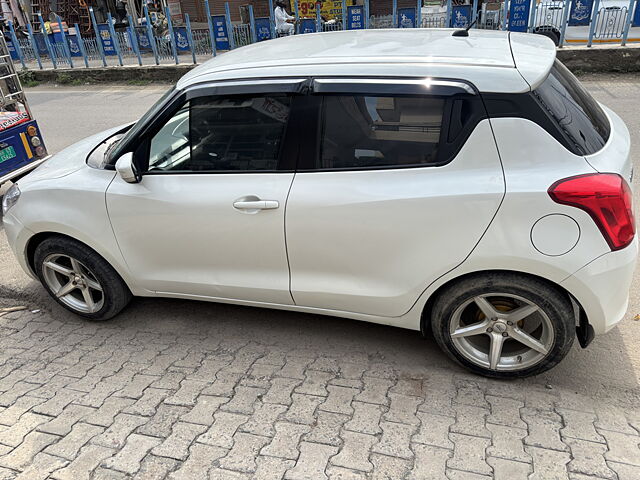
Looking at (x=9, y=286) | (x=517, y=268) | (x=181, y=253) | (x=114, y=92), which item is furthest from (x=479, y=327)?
(x=114, y=92)

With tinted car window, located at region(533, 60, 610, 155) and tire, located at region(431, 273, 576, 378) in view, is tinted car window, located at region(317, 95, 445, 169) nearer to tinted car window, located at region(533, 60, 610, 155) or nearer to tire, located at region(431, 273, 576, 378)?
tinted car window, located at region(533, 60, 610, 155)

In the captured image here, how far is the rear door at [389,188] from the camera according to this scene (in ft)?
7.81

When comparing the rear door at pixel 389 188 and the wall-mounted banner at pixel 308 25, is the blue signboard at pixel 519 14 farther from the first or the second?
the rear door at pixel 389 188

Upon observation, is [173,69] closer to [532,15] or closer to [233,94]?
[532,15]

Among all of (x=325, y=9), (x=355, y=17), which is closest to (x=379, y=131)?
(x=355, y=17)

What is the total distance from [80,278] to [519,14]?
10396mm

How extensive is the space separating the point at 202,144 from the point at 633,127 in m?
6.07

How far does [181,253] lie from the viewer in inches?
118

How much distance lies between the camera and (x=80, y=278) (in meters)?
3.38

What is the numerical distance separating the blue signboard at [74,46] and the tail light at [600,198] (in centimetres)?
1524

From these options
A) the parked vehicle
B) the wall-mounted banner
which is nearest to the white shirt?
the wall-mounted banner

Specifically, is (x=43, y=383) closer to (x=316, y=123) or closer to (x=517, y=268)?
(x=316, y=123)

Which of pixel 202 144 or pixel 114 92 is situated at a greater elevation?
pixel 202 144

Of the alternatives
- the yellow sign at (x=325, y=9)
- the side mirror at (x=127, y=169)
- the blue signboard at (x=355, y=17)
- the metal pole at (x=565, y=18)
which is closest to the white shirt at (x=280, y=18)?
the blue signboard at (x=355, y=17)
